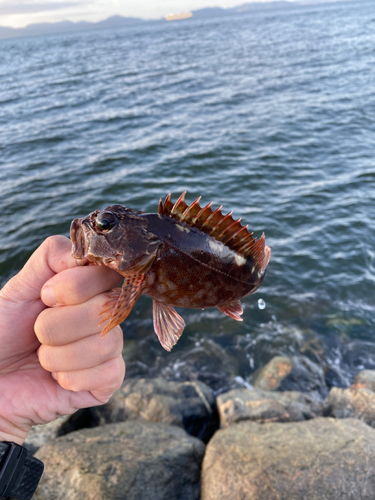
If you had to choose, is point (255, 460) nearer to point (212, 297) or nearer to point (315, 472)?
point (315, 472)

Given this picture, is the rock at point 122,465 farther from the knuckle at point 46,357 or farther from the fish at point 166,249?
the fish at point 166,249

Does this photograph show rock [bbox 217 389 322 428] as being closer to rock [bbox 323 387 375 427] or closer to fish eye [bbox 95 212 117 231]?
rock [bbox 323 387 375 427]

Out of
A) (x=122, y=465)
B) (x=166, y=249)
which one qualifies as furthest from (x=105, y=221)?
(x=122, y=465)

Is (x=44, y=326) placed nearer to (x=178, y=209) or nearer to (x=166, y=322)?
→ (x=166, y=322)

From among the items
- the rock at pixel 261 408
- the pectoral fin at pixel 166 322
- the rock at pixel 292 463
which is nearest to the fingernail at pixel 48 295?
the pectoral fin at pixel 166 322

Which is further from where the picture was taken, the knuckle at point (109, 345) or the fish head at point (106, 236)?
the knuckle at point (109, 345)

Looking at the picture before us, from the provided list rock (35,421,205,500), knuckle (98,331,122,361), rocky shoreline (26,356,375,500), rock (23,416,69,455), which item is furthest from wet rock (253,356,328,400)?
knuckle (98,331,122,361)

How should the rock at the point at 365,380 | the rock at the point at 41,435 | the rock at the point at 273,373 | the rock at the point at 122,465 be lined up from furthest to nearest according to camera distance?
the rock at the point at 273,373 < the rock at the point at 365,380 < the rock at the point at 41,435 < the rock at the point at 122,465
